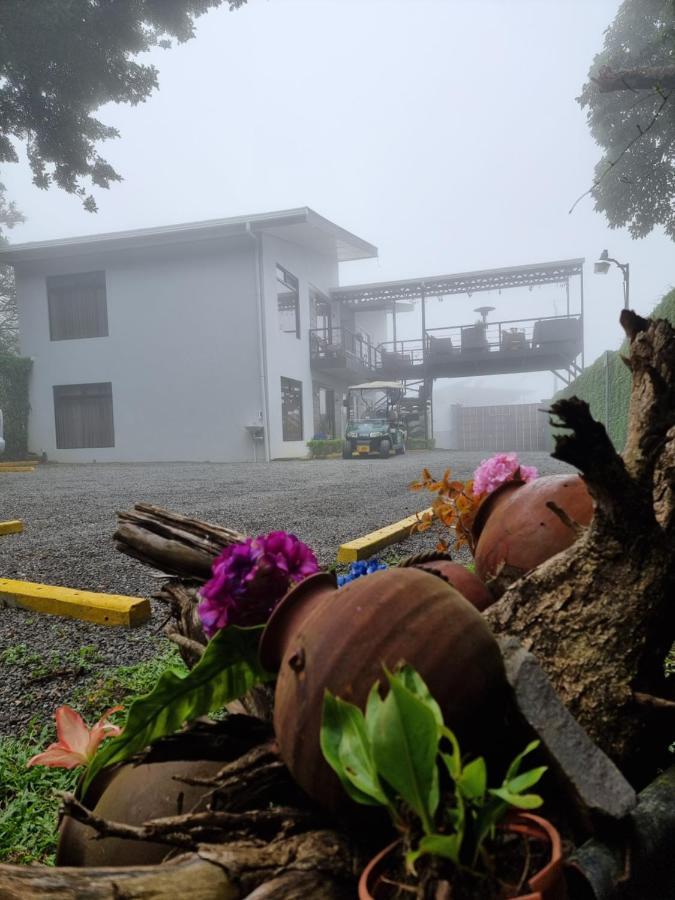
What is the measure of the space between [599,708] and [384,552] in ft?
8.71

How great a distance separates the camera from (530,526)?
1322 mm

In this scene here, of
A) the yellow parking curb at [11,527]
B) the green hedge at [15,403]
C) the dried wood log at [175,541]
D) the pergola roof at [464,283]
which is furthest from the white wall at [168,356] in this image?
the dried wood log at [175,541]

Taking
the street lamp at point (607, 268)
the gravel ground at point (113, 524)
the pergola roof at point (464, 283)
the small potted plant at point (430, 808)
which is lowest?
the gravel ground at point (113, 524)

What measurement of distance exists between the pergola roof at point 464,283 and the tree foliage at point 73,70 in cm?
850

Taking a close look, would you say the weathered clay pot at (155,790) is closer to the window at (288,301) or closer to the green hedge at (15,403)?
the window at (288,301)

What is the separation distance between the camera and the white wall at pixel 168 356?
1488cm

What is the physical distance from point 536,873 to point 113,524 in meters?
4.59

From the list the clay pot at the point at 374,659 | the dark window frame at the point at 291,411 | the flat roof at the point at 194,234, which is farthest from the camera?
the dark window frame at the point at 291,411

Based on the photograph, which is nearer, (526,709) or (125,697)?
(526,709)

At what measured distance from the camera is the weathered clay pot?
0.87 m

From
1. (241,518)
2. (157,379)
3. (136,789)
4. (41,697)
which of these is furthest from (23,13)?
(136,789)

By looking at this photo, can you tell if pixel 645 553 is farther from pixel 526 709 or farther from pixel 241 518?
pixel 241 518

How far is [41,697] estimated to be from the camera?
70.7 inches

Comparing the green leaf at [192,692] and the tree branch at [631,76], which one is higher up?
the tree branch at [631,76]
